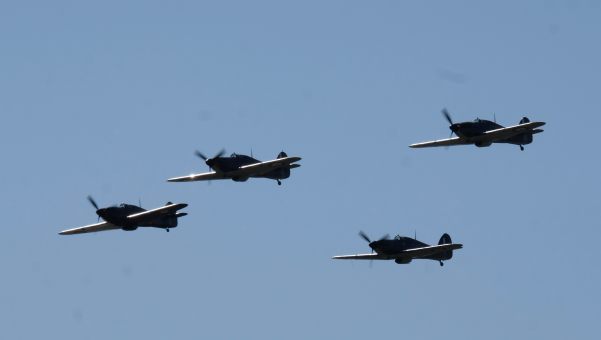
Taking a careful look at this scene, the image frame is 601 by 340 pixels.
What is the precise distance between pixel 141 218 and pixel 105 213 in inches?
109

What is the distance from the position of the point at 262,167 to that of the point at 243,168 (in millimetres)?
1874

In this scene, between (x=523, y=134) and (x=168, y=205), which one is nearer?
(x=168, y=205)

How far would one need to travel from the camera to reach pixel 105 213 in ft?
351

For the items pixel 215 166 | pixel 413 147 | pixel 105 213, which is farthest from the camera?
pixel 413 147

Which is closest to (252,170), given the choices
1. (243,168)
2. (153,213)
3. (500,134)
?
(243,168)

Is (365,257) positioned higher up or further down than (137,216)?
further down

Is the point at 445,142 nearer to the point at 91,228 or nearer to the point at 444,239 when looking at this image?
the point at 444,239

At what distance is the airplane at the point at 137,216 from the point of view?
351 ft

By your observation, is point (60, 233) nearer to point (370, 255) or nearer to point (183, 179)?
point (183, 179)

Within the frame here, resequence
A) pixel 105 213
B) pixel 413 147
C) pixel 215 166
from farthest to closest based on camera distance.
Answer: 1. pixel 413 147
2. pixel 215 166
3. pixel 105 213

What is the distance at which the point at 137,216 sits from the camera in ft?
353

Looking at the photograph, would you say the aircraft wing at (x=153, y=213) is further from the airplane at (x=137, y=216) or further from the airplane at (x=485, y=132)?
the airplane at (x=485, y=132)

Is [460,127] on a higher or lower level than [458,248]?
higher

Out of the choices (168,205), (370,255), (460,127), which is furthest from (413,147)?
(168,205)
